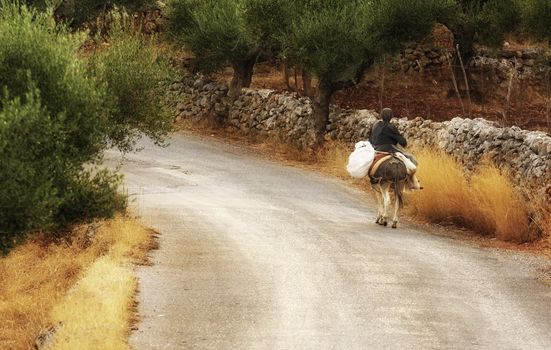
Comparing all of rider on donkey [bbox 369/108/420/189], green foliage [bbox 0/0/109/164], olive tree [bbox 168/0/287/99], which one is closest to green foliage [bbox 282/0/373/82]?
olive tree [bbox 168/0/287/99]

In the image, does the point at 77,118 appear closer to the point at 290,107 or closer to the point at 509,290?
the point at 509,290

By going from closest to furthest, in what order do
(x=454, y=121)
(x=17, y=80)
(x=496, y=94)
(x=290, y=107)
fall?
(x=17, y=80)
(x=454, y=121)
(x=290, y=107)
(x=496, y=94)

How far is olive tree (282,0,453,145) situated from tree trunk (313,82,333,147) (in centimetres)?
101

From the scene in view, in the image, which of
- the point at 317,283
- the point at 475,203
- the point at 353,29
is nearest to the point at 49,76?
the point at 317,283

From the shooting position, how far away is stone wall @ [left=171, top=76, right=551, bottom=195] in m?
23.4

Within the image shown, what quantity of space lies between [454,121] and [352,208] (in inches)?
162

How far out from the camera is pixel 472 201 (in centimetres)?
2366

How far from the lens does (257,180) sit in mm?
30109

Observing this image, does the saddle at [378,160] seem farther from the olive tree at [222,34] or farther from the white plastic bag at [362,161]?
the olive tree at [222,34]

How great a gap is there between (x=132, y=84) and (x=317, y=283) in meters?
7.12

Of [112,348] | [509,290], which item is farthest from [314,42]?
[112,348]

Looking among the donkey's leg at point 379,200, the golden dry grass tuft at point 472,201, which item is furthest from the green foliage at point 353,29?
the donkey's leg at point 379,200

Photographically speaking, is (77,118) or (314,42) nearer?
(77,118)

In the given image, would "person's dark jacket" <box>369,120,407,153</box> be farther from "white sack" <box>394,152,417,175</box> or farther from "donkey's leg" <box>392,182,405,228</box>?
"donkey's leg" <box>392,182,405,228</box>
